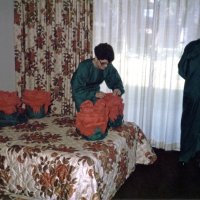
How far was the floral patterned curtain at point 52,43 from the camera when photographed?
11.7 feet

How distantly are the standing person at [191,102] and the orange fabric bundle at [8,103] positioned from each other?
1693 mm

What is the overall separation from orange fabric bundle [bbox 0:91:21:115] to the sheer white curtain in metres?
1.49

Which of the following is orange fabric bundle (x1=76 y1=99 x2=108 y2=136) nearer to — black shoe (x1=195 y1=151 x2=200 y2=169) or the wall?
black shoe (x1=195 y1=151 x2=200 y2=169)

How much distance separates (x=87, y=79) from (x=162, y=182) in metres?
1.25

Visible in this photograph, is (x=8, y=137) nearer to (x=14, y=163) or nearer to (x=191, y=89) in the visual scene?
(x=14, y=163)

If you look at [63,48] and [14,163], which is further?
[63,48]

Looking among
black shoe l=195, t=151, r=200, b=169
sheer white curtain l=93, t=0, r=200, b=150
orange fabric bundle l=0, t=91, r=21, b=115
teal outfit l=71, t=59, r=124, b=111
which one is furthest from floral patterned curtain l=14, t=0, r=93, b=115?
black shoe l=195, t=151, r=200, b=169

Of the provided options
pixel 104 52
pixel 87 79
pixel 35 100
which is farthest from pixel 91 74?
pixel 35 100

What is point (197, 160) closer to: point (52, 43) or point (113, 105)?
point (113, 105)

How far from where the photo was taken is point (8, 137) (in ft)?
7.34

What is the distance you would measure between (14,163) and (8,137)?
0.26m

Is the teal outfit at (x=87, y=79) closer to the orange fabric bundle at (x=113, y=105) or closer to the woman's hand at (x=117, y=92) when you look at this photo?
the woman's hand at (x=117, y=92)

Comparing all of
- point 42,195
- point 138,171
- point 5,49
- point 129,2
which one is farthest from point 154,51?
point 42,195

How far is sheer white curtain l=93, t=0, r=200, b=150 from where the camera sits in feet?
11.0
